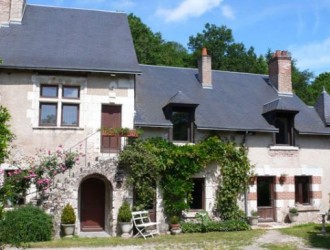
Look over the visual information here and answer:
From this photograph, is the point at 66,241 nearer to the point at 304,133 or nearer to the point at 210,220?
the point at 210,220

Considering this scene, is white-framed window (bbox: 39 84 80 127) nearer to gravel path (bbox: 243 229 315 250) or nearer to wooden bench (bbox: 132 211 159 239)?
wooden bench (bbox: 132 211 159 239)

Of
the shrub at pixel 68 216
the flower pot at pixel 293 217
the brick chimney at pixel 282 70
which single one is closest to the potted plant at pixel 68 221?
the shrub at pixel 68 216

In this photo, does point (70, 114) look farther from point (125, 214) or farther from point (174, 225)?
point (174, 225)

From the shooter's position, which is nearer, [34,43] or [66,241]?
[66,241]

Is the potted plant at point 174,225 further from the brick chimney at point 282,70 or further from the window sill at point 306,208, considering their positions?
the brick chimney at point 282,70

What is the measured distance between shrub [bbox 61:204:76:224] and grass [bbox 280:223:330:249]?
23.8ft

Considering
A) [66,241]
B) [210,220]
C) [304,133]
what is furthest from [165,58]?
[66,241]

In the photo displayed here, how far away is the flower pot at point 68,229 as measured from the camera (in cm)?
1283

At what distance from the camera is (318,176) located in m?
16.8

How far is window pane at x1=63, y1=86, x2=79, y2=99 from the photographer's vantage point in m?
14.1

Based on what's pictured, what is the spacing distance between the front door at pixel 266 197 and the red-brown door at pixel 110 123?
6.16m

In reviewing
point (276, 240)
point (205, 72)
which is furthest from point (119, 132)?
point (205, 72)

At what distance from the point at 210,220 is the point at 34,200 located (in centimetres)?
625

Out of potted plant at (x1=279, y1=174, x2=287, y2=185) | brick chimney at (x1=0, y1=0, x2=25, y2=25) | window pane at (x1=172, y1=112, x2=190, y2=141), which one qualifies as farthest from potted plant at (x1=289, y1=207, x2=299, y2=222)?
brick chimney at (x1=0, y1=0, x2=25, y2=25)
